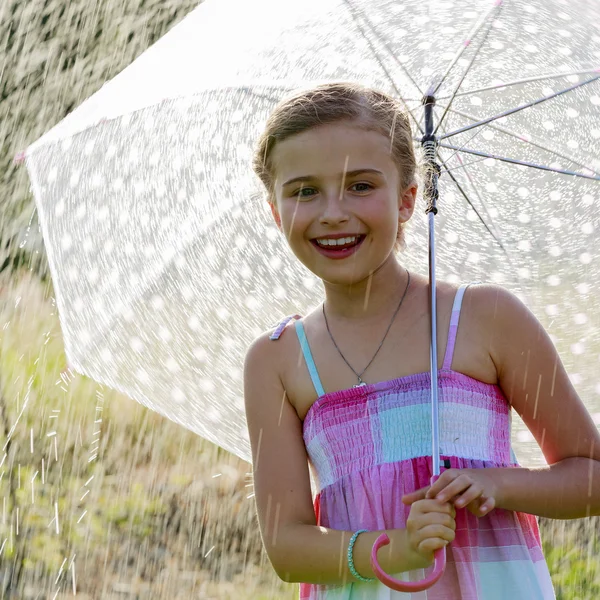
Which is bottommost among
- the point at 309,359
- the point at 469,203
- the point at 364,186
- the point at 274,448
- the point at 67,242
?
the point at 274,448

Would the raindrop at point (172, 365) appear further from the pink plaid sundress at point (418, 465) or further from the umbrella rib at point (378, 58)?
the umbrella rib at point (378, 58)

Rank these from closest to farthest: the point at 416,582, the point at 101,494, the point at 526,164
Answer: the point at 416,582 < the point at 526,164 < the point at 101,494

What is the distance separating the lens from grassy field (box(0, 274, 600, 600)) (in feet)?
15.9

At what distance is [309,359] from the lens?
232cm

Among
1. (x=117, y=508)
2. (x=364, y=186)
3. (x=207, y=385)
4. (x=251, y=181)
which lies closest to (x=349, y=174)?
(x=364, y=186)

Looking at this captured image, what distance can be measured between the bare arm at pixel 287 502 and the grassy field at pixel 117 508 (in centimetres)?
263

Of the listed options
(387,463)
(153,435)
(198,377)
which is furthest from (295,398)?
(153,435)

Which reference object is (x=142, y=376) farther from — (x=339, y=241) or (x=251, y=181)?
(x=339, y=241)

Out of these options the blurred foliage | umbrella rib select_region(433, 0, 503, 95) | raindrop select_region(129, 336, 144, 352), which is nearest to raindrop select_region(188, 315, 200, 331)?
raindrop select_region(129, 336, 144, 352)

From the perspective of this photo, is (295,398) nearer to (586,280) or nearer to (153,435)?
(586,280)

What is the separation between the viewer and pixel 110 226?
2844mm

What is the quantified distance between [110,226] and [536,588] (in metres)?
1.46

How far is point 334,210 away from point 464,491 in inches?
25.2

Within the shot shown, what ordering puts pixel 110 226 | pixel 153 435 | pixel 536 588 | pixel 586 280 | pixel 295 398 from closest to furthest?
1. pixel 536 588
2. pixel 295 398
3. pixel 586 280
4. pixel 110 226
5. pixel 153 435
